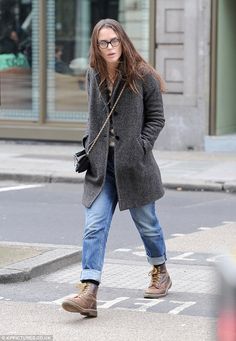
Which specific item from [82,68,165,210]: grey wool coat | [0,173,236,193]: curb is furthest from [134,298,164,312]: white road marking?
[0,173,236,193]: curb

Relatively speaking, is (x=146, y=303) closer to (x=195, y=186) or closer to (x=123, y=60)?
(x=123, y=60)

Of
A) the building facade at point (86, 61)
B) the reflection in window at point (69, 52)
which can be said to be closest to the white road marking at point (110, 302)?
the building facade at point (86, 61)

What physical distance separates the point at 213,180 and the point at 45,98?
5.42 m

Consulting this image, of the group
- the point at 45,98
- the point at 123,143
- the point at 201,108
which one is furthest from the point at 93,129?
the point at 45,98

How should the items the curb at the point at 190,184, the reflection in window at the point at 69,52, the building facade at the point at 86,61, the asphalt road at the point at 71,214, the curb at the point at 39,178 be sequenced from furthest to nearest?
the reflection in window at the point at 69,52 < the building facade at the point at 86,61 < the curb at the point at 39,178 < the curb at the point at 190,184 < the asphalt road at the point at 71,214

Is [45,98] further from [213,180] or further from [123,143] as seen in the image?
[123,143]

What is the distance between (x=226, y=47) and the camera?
57.0 ft

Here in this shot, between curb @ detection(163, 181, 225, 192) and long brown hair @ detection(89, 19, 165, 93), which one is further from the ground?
long brown hair @ detection(89, 19, 165, 93)

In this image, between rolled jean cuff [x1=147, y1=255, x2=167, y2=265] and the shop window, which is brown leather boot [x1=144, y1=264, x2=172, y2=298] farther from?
the shop window

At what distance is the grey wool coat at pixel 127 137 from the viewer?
645cm

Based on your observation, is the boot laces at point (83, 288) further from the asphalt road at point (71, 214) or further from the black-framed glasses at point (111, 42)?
the asphalt road at point (71, 214)

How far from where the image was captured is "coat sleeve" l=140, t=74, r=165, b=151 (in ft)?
21.4

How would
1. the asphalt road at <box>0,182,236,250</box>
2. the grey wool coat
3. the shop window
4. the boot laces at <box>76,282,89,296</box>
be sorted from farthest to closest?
the shop window < the asphalt road at <box>0,182,236,250</box> < the grey wool coat < the boot laces at <box>76,282,89,296</box>

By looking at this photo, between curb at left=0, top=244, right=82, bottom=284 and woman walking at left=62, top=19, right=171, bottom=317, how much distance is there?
4.08 feet
